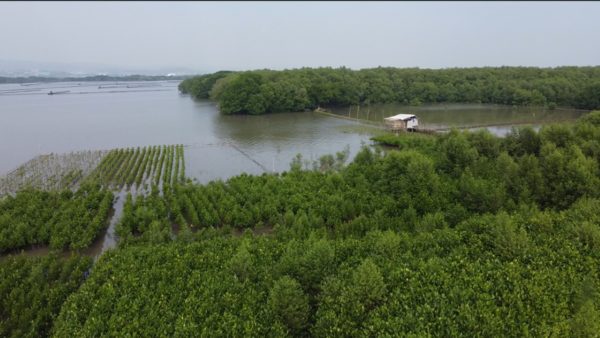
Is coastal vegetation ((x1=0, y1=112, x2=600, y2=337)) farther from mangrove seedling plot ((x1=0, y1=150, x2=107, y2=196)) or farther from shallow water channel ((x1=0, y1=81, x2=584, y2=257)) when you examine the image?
mangrove seedling plot ((x1=0, y1=150, x2=107, y2=196))

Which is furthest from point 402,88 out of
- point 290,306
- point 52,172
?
point 290,306

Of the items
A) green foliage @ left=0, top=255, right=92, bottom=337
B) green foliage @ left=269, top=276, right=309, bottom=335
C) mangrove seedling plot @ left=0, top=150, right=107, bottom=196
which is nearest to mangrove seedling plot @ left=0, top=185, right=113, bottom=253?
green foliage @ left=0, top=255, right=92, bottom=337

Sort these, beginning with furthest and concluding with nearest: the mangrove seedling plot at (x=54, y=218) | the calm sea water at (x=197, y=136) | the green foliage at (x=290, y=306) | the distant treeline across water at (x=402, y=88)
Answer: the distant treeline across water at (x=402, y=88), the calm sea water at (x=197, y=136), the mangrove seedling plot at (x=54, y=218), the green foliage at (x=290, y=306)

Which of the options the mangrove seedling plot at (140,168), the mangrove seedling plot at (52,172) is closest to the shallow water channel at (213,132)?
the mangrove seedling plot at (140,168)

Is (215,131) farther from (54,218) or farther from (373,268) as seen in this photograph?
(373,268)

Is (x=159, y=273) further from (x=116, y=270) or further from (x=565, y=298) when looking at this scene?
(x=565, y=298)

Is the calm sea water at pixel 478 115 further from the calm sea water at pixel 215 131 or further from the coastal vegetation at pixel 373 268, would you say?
the coastal vegetation at pixel 373 268

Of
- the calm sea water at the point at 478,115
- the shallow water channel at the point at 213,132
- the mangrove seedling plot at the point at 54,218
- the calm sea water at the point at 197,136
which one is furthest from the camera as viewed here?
the calm sea water at the point at 478,115
